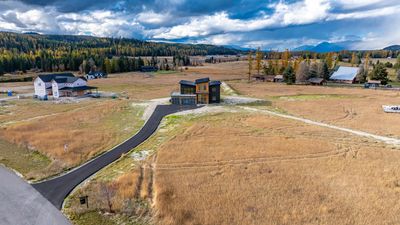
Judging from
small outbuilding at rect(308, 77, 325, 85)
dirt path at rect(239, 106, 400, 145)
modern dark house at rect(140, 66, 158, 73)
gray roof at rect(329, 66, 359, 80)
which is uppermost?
modern dark house at rect(140, 66, 158, 73)

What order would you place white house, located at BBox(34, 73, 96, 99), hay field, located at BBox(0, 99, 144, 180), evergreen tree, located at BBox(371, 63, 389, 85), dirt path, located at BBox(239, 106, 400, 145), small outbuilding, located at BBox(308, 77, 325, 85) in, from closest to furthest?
hay field, located at BBox(0, 99, 144, 180), dirt path, located at BBox(239, 106, 400, 145), white house, located at BBox(34, 73, 96, 99), evergreen tree, located at BBox(371, 63, 389, 85), small outbuilding, located at BBox(308, 77, 325, 85)

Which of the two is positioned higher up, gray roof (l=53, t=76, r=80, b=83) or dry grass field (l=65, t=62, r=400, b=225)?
gray roof (l=53, t=76, r=80, b=83)

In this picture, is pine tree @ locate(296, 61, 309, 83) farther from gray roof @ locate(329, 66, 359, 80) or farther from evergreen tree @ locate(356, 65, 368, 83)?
evergreen tree @ locate(356, 65, 368, 83)

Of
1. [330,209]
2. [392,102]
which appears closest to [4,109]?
[330,209]

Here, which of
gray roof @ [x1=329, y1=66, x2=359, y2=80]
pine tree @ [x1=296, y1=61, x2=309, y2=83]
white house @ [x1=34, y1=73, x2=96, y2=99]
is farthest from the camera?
gray roof @ [x1=329, y1=66, x2=359, y2=80]

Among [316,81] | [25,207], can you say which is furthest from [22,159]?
[316,81]

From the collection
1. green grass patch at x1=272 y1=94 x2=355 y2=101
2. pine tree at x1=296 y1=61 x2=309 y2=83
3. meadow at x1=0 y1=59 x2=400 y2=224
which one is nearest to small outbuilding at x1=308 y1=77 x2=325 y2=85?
pine tree at x1=296 y1=61 x2=309 y2=83

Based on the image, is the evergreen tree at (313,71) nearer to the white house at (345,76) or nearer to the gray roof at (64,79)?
the white house at (345,76)

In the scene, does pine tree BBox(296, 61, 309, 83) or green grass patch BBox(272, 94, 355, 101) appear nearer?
green grass patch BBox(272, 94, 355, 101)
